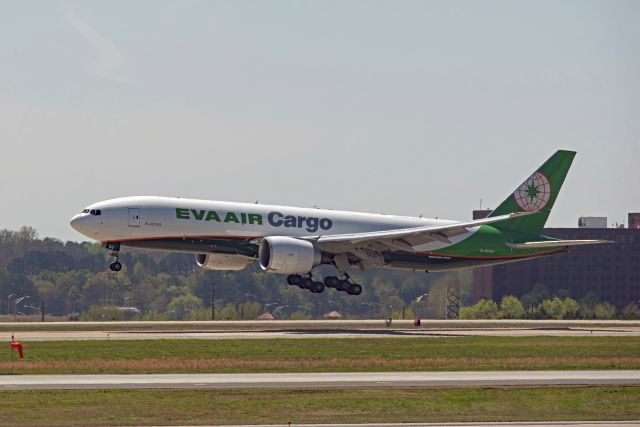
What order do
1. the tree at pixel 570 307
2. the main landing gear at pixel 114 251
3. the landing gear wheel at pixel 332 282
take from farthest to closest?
the tree at pixel 570 307 → the landing gear wheel at pixel 332 282 → the main landing gear at pixel 114 251

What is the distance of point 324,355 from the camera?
4869 cm

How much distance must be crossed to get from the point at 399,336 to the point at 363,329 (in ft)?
32.6

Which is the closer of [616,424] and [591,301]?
[616,424]

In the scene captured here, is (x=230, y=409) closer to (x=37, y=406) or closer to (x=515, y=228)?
(x=37, y=406)

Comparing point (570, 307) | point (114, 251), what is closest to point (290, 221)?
point (114, 251)

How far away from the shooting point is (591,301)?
381 ft

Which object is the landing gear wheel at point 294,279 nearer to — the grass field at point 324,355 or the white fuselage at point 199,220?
the white fuselage at point 199,220

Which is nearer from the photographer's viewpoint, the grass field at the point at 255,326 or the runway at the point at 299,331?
the runway at the point at 299,331

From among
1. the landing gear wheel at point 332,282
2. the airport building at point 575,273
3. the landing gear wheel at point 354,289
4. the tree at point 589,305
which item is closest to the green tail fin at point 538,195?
the landing gear wheel at point 354,289

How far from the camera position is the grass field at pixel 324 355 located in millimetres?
42781

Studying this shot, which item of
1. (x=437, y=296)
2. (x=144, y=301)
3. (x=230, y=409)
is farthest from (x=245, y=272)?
(x=230, y=409)

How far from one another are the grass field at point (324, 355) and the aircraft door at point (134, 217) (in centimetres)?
1342

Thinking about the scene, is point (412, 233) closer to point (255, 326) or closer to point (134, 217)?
point (255, 326)

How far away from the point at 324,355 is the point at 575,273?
255ft
